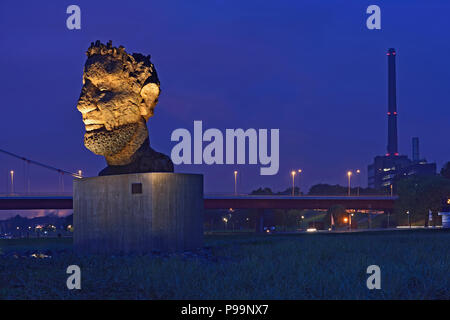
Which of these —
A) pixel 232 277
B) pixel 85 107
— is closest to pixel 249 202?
pixel 85 107

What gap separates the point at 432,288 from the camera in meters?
13.0

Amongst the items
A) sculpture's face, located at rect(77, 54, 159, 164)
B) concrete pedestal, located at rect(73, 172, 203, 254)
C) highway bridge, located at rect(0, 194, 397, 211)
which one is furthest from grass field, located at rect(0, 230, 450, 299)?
highway bridge, located at rect(0, 194, 397, 211)

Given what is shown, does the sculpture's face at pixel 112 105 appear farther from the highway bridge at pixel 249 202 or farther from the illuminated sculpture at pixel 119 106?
the highway bridge at pixel 249 202

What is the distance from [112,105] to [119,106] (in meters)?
0.30

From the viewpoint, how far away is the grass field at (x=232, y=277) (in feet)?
40.1

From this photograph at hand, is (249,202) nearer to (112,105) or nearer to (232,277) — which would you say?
(112,105)

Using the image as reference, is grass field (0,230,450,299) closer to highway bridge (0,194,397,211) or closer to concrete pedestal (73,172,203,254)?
concrete pedestal (73,172,203,254)

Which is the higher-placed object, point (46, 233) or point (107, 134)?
point (107, 134)

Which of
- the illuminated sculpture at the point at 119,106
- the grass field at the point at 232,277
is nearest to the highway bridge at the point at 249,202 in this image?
the illuminated sculpture at the point at 119,106

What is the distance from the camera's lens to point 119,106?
2211 cm

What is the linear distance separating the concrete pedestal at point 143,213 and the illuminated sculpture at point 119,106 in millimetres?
1580
